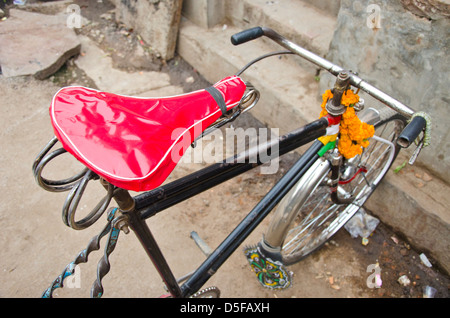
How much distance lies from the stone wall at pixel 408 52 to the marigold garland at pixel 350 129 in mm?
651

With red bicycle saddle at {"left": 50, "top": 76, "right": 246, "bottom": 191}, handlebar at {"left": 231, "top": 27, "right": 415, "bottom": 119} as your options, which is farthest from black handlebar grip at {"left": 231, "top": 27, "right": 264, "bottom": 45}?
red bicycle saddle at {"left": 50, "top": 76, "right": 246, "bottom": 191}

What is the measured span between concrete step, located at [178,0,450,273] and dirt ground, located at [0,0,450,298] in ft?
0.60

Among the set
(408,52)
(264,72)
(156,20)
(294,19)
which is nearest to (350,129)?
(408,52)

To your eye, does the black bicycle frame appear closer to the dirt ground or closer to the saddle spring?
the saddle spring

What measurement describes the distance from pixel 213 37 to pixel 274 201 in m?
2.21

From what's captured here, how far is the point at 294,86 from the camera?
273 centimetres

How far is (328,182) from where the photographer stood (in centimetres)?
179

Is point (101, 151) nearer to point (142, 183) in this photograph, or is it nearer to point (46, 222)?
point (142, 183)

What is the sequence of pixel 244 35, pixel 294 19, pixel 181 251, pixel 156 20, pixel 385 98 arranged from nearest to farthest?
pixel 385 98
pixel 244 35
pixel 181 251
pixel 294 19
pixel 156 20

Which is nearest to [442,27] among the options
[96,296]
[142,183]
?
[142,183]

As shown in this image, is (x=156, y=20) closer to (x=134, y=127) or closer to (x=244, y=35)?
(x=244, y=35)

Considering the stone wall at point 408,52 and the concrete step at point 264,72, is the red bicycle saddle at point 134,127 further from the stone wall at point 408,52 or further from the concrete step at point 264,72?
the concrete step at point 264,72

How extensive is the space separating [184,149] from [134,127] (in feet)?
0.55

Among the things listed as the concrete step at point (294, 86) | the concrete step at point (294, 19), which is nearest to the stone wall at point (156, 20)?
the concrete step at point (294, 86)
